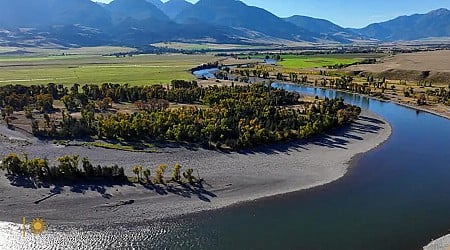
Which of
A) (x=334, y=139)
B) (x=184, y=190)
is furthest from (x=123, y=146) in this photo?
(x=334, y=139)

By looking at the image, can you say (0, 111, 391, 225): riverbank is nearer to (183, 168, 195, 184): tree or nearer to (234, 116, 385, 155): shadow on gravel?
(234, 116, 385, 155): shadow on gravel

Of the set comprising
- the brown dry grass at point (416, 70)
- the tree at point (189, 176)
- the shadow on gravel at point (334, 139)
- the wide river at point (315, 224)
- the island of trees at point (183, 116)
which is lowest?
the wide river at point (315, 224)

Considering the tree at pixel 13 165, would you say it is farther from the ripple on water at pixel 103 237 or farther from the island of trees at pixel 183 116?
the island of trees at pixel 183 116

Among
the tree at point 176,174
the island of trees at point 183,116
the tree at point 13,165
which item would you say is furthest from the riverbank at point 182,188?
the island of trees at point 183,116

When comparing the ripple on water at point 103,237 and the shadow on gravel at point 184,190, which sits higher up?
the shadow on gravel at point 184,190

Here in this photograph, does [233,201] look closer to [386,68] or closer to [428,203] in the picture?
[428,203]

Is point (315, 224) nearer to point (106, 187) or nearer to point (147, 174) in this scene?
point (147, 174)
